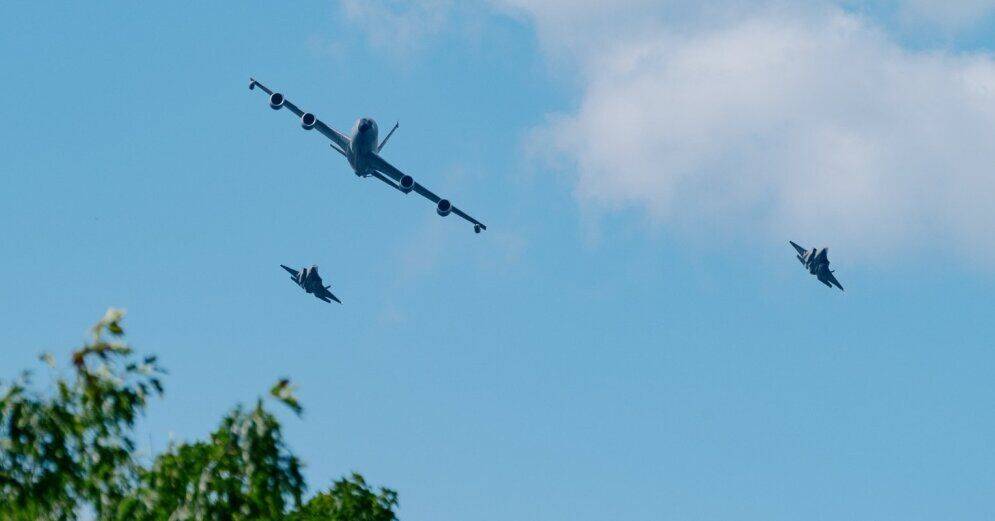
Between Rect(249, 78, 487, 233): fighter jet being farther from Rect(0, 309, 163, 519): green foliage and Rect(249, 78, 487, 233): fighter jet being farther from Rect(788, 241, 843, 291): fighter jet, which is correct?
Rect(0, 309, 163, 519): green foliage

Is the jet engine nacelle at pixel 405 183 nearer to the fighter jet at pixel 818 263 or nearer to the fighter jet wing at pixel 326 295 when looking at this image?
the fighter jet wing at pixel 326 295

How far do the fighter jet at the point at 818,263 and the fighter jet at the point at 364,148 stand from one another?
22366mm

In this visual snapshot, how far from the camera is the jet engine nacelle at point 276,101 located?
84.2 m

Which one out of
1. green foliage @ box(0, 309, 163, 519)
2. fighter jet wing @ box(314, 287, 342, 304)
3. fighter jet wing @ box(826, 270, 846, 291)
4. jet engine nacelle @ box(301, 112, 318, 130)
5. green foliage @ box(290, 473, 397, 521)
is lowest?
green foliage @ box(0, 309, 163, 519)

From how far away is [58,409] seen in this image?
21.7 metres

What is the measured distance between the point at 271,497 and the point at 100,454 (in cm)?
286

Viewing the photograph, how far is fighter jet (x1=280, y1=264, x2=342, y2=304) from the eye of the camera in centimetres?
9338

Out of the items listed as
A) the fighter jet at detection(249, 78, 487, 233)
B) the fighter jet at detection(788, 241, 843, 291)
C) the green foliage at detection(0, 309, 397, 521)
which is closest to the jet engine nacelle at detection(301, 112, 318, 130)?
the fighter jet at detection(249, 78, 487, 233)

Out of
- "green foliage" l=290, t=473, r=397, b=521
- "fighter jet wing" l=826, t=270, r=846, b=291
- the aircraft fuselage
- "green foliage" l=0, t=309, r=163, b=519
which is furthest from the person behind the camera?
"fighter jet wing" l=826, t=270, r=846, b=291

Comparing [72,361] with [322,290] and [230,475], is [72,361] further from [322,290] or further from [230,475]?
[322,290]

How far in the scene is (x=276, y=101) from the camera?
84438 millimetres

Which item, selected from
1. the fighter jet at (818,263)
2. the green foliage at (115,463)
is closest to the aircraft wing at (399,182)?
the fighter jet at (818,263)

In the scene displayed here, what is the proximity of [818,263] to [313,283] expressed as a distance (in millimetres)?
32125

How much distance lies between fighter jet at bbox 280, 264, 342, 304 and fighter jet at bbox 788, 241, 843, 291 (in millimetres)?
29796
